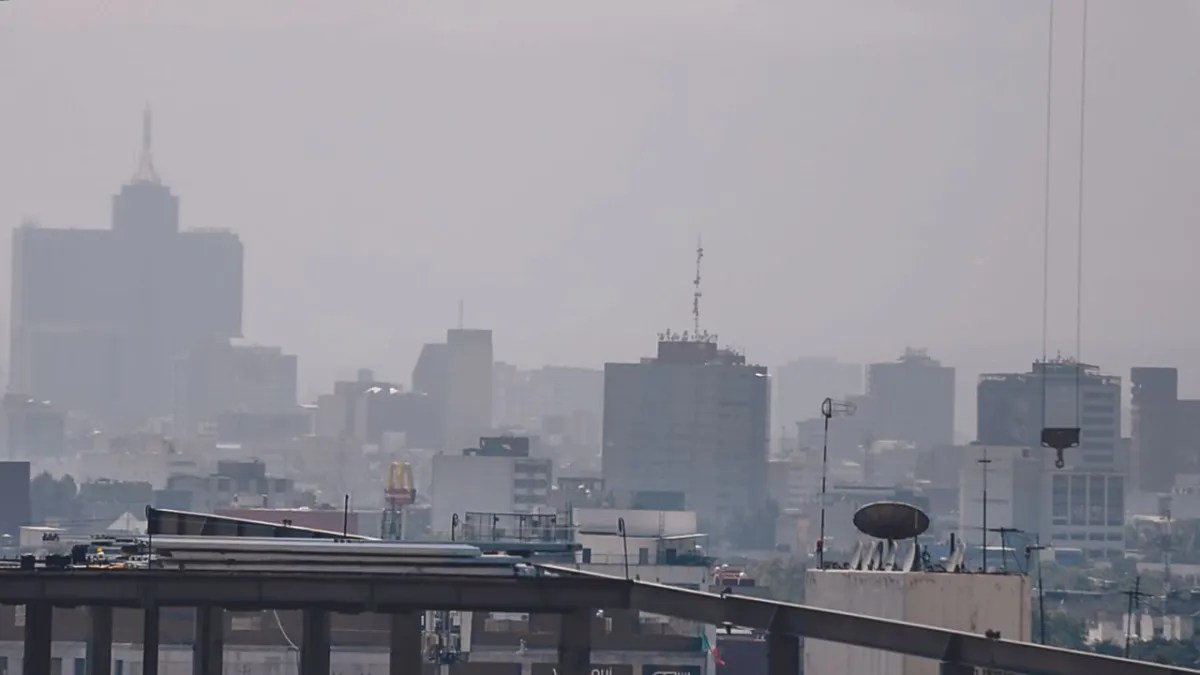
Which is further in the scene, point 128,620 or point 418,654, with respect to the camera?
point 128,620

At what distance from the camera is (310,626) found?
707 inches

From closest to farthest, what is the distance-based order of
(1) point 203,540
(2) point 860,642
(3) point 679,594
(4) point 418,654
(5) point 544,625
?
(2) point 860,642
(3) point 679,594
(4) point 418,654
(1) point 203,540
(5) point 544,625

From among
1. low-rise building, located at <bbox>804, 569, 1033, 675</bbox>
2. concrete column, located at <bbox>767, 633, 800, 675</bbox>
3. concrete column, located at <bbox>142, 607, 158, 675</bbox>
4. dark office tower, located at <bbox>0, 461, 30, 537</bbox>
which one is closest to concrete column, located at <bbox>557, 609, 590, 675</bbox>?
concrete column, located at <bbox>767, 633, 800, 675</bbox>

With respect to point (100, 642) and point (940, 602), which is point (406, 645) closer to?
point (100, 642)

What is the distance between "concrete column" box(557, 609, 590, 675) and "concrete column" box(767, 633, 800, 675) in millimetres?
1699

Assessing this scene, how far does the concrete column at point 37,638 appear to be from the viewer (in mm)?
16609

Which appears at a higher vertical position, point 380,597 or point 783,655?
point 380,597

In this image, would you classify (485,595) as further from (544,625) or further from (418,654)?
(544,625)

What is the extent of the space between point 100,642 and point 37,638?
102 cm

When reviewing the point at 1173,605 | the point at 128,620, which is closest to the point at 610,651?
the point at 128,620

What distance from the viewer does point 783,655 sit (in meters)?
16.0

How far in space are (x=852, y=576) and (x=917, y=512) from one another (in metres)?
2.84

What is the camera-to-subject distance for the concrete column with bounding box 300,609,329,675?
1761 cm

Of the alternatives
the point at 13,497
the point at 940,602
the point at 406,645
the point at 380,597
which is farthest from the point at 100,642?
the point at 13,497
